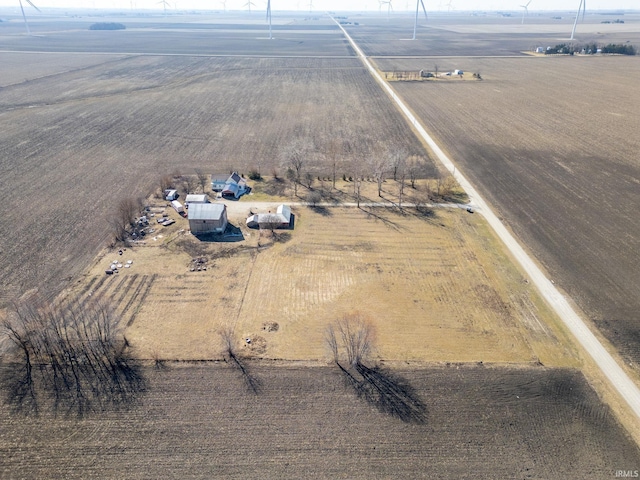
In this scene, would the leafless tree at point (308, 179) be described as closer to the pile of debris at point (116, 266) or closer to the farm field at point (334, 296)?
the farm field at point (334, 296)

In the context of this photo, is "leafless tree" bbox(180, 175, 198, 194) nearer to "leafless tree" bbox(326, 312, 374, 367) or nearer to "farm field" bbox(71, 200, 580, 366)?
"farm field" bbox(71, 200, 580, 366)

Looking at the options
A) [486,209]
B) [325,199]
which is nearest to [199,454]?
[325,199]

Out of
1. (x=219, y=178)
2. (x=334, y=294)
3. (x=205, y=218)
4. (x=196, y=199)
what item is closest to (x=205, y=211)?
(x=205, y=218)

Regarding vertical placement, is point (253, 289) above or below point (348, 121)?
below

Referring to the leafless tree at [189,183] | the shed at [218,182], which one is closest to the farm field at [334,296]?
the leafless tree at [189,183]

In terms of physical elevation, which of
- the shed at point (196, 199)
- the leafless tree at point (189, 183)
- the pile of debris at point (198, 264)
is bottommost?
the pile of debris at point (198, 264)

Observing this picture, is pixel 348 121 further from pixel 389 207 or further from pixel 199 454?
pixel 199 454
